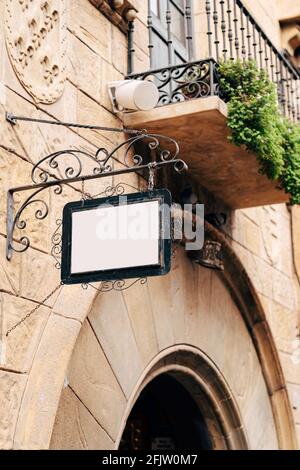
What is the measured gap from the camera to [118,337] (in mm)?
7395

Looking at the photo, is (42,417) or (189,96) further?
(189,96)

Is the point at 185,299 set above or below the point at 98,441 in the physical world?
above

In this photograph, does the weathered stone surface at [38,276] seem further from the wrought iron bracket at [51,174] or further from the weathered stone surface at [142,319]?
the weathered stone surface at [142,319]

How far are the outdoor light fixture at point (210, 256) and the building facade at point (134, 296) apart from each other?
0.12 m

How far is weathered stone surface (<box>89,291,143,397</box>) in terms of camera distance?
23.5 ft

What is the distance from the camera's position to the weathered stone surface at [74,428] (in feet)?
21.4

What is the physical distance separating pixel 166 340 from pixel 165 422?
189 centimetres

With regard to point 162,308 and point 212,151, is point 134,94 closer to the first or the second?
point 212,151

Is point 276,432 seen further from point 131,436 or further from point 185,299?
point 185,299

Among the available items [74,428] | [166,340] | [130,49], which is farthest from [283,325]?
[74,428]

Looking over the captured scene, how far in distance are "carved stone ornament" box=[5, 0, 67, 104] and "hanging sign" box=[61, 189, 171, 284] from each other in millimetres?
1192
